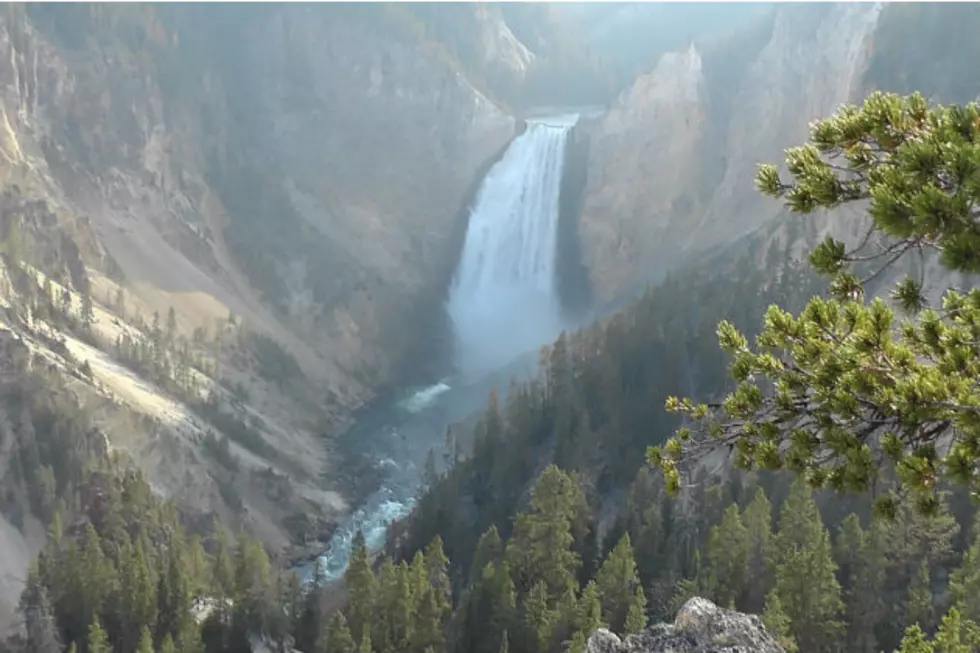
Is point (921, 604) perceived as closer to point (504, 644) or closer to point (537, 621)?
point (537, 621)

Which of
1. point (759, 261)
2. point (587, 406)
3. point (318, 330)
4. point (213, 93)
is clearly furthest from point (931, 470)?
point (213, 93)

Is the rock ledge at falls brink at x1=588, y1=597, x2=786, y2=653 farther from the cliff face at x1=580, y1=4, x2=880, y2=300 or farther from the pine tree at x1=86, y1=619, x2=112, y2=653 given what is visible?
the cliff face at x1=580, y1=4, x2=880, y2=300

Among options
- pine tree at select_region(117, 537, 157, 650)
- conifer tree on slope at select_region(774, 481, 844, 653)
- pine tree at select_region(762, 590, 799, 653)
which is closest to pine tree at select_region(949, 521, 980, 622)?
conifer tree on slope at select_region(774, 481, 844, 653)

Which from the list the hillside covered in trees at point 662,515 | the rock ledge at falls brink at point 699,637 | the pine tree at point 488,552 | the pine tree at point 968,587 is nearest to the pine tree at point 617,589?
the hillside covered in trees at point 662,515

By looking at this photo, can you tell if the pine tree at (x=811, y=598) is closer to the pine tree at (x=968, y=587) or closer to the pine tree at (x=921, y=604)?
the pine tree at (x=921, y=604)

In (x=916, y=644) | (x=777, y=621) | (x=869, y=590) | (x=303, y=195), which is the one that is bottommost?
(x=916, y=644)

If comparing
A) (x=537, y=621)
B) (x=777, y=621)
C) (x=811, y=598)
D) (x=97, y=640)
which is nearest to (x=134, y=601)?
(x=97, y=640)

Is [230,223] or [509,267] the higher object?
[230,223]
